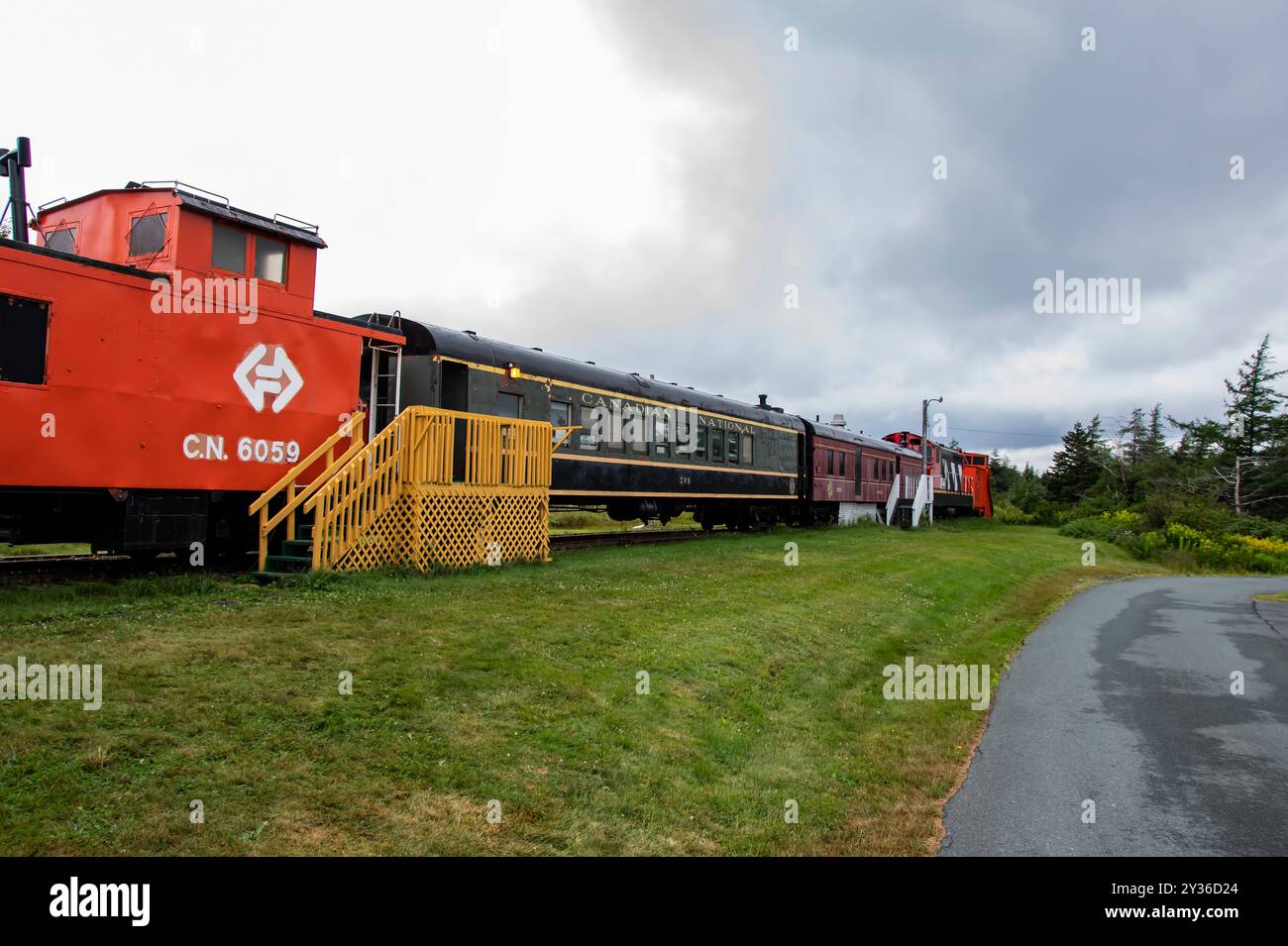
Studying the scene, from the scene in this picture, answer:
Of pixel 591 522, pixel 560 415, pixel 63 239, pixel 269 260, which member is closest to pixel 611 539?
pixel 560 415

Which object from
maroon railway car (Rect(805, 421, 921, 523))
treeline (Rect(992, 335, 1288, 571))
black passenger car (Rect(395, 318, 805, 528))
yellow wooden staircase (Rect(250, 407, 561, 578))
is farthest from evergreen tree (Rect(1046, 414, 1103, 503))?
yellow wooden staircase (Rect(250, 407, 561, 578))

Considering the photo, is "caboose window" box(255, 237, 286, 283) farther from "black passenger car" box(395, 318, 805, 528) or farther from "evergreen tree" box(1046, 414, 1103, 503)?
"evergreen tree" box(1046, 414, 1103, 503)

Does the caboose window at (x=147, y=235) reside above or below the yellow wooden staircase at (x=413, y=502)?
above

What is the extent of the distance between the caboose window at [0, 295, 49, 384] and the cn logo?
2.34 metres

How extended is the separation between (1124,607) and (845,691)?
528 inches

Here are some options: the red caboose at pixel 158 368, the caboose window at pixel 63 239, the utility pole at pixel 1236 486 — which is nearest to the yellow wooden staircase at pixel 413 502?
the red caboose at pixel 158 368

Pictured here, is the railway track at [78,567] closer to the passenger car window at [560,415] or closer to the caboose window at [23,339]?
the caboose window at [23,339]

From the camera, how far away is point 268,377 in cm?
1152

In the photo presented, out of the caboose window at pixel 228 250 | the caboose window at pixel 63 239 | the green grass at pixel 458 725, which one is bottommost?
the green grass at pixel 458 725

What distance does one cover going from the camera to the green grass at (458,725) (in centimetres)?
450

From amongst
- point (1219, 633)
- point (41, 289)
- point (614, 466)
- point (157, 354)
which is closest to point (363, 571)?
point (157, 354)

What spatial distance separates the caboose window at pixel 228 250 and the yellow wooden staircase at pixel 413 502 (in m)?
Result: 2.75
